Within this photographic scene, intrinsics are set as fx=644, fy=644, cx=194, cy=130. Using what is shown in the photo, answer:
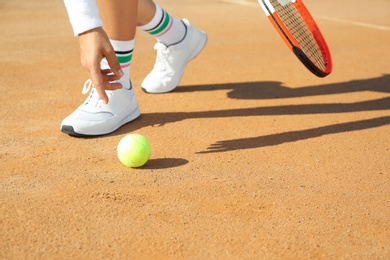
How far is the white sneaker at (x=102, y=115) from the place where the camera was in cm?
290

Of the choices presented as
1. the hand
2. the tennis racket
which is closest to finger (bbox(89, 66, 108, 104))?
the hand

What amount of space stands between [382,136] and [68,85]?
6.00ft

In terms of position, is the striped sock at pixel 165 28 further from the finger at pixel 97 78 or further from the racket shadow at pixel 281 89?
the finger at pixel 97 78

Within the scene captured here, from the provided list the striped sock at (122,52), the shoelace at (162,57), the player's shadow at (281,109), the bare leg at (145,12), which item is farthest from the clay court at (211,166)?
the bare leg at (145,12)

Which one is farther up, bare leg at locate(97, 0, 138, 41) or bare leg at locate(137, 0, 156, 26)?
bare leg at locate(97, 0, 138, 41)

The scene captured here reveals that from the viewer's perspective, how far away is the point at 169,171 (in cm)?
256

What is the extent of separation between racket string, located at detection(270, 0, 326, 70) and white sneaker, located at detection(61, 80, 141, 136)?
0.81 meters

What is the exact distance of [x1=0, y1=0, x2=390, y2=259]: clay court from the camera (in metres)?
2.02

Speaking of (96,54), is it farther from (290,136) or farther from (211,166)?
(290,136)

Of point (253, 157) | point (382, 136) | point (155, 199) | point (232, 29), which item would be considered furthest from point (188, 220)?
point (232, 29)

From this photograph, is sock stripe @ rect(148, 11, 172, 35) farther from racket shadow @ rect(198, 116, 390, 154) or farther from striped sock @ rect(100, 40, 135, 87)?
racket shadow @ rect(198, 116, 390, 154)

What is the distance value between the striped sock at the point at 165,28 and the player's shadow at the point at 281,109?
1.02 feet

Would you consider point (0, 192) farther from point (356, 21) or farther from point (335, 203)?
point (356, 21)

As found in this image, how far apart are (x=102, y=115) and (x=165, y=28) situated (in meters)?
0.80
